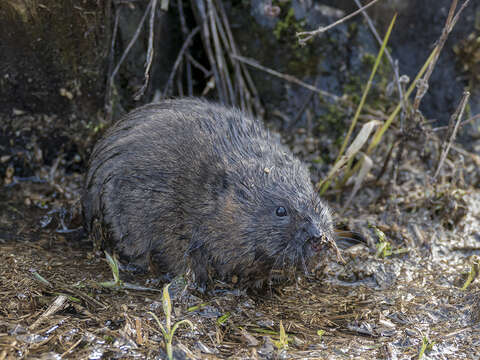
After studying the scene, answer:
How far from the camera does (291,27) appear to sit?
551 cm

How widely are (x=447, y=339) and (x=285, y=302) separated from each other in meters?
1.08

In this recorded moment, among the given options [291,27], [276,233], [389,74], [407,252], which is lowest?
[407,252]

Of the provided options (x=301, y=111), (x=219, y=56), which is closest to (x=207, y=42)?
(x=219, y=56)

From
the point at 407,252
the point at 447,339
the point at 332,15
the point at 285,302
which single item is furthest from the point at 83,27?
the point at 447,339

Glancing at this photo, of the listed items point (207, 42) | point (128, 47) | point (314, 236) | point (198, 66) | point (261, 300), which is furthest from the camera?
point (198, 66)

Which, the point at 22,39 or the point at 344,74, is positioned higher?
the point at 22,39

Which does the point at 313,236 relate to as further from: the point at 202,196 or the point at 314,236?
the point at 202,196

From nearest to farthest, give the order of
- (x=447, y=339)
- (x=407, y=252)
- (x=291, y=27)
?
(x=447, y=339), (x=407, y=252), (x=291, y=27)

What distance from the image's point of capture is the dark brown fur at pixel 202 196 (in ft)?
12.1

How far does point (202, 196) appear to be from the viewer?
3916 mm

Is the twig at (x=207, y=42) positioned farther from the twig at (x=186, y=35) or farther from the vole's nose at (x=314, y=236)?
the vole's nose at (x=314, y=236)

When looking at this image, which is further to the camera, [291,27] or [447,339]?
[291,27]

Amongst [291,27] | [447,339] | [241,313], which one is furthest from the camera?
[291,27]

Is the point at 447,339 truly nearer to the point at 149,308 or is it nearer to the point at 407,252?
the point at 407,252
